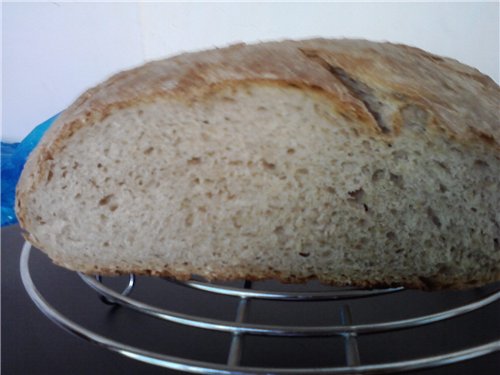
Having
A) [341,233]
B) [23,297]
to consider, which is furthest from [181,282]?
[23,297]

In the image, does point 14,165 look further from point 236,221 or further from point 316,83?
point 316,83

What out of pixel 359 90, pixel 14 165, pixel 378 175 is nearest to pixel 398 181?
pixel 378 175

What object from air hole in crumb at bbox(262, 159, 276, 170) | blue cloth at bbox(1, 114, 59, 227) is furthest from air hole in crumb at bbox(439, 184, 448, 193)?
blue cloth at bbox(1, 114, 59, 227)

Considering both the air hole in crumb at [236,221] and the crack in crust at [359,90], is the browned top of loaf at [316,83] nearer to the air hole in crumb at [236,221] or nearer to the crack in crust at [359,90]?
the crack in crust at [359,90]

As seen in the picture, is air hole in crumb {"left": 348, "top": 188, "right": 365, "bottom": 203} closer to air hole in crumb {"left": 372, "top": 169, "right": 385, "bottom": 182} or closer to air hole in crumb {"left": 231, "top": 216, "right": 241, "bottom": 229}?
air hole in crumb {"left": 372, "top": 169, "right": 385, "bottom": 182}

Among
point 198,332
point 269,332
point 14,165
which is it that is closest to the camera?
point 269,332

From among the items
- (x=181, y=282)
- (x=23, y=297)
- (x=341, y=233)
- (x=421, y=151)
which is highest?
(x=421, y=151)

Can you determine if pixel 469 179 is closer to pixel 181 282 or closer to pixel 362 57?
pixel 362 57
